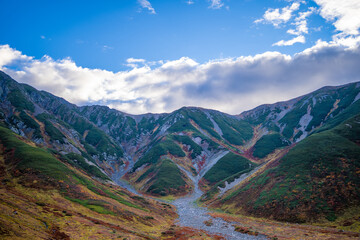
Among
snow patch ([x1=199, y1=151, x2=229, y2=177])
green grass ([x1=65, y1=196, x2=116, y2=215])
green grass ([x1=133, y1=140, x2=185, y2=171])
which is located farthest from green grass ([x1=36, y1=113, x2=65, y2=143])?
green grass ([x1=65, y1=196, x2=116, y2=215])

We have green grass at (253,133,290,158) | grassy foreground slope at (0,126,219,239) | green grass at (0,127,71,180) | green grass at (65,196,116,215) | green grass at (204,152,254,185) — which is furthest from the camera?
green grass at (253,133,290,158)

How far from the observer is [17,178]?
51.8m

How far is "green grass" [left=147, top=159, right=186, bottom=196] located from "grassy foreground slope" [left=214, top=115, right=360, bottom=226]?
43.7m

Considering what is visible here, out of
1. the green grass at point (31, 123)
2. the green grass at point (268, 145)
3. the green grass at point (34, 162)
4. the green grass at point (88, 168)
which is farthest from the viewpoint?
the green grass at point (268, 145)

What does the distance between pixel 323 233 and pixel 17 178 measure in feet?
245

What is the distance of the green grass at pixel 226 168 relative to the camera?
136 m

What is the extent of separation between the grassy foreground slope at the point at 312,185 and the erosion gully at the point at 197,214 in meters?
12.4

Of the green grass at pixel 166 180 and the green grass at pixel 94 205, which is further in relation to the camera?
the green grass at pixel 166 180

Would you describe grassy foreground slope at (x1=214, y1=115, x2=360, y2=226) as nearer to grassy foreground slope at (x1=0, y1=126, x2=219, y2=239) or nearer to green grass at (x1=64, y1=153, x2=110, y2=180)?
grassy foreground slope at (x1=0, y1=126, x2=219, y2=239)

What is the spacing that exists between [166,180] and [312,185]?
87987mm

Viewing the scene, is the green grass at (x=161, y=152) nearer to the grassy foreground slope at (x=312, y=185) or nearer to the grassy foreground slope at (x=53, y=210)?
the grassy foreground slope at (x=312, y=185)

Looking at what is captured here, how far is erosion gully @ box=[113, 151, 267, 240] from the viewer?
143 feet

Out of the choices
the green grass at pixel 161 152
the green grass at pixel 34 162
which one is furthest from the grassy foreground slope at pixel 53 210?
the green grass at pixel 161 152

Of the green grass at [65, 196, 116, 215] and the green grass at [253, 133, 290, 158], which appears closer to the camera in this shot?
the green grass at [65, 196, 116, 215]
